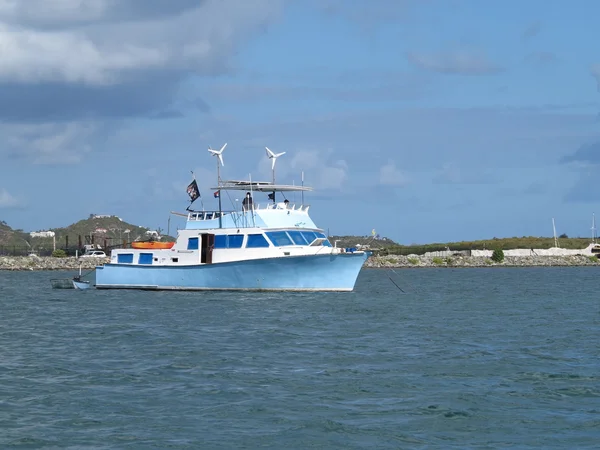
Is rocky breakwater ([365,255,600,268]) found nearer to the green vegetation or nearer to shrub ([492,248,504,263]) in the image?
shrub ([492,248,504,263])

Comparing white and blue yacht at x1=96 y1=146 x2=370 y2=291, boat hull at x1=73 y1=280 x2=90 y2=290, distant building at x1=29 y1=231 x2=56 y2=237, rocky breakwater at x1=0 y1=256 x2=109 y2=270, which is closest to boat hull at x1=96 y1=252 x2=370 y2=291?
white and blue yacht at x1=96 y1=146 x2=370 y2=291

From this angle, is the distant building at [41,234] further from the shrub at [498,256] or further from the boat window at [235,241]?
the boat window at [235,241]

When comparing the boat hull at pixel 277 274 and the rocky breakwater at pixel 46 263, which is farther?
the rocky breakwater at pixel 46 263

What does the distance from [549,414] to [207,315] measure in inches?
837

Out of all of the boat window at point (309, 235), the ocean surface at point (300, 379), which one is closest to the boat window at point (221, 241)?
the boat window at point (309, 235)

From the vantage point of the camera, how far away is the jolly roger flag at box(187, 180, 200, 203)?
2013 inches

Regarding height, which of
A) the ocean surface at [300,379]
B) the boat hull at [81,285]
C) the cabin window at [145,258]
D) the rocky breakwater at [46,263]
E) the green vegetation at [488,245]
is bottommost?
the ocean surface at [300,379]

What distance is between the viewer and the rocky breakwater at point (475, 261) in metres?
113

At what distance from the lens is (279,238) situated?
151ft

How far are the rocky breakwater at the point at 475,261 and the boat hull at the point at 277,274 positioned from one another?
62812 millimetres

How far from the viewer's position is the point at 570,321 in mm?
34406

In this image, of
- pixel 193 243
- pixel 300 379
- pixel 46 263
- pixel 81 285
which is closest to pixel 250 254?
pixel 193 243

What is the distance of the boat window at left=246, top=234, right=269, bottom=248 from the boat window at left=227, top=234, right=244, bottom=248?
0.48 meters

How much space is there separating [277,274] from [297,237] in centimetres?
222
